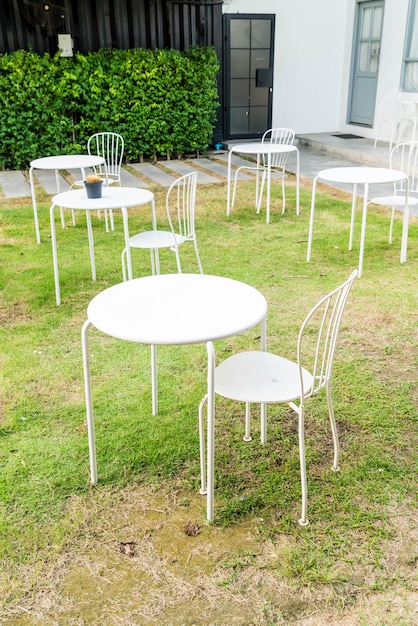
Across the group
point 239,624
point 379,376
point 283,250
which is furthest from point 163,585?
point 283,250

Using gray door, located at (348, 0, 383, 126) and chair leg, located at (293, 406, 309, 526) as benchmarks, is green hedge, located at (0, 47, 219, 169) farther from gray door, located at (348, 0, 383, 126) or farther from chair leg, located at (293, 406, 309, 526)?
chair leg, located at (293, 406, 309, 526)

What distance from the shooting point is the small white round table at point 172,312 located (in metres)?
1.88

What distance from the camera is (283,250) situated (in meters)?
5.00

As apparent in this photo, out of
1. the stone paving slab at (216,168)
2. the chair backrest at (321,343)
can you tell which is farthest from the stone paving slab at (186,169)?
the chair backrest at (321,343)

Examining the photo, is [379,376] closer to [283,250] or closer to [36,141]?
Answer: [283,250]

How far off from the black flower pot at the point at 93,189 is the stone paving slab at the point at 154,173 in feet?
12.4

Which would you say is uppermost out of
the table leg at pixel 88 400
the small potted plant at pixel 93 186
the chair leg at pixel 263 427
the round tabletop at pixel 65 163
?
the small potted plant at pixel 93 186

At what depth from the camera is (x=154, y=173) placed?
8352mm

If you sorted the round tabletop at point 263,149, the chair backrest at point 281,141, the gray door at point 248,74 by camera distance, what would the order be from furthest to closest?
the gray door at point 248,74 < the chair backrest at point 281,141 < the round tabletop at point 263,149

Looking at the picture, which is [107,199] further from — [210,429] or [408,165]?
[408,165]

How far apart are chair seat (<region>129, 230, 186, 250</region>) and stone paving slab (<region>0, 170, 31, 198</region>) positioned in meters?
3.69

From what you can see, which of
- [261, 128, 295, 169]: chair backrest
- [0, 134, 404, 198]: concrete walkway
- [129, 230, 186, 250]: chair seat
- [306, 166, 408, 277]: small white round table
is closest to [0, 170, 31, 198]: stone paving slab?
[0, 134, 404, 198]: concrete walkway

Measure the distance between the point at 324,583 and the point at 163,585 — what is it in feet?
1.66

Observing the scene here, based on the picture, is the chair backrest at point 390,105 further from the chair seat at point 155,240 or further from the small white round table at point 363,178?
the chair seat at point 155,240
